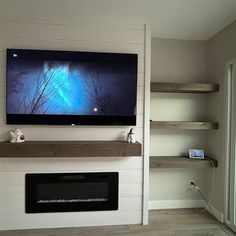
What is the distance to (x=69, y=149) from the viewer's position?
8.34 feet

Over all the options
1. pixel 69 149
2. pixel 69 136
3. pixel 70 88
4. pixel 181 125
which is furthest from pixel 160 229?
pixel 70 88

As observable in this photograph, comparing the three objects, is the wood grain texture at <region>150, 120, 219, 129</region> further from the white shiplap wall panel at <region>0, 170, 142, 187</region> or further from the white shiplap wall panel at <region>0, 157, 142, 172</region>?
the white shiplap wall panel at <region>0, 170, 142, 187</region>

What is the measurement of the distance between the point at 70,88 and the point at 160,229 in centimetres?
190

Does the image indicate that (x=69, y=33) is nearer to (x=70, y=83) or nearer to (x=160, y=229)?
(x=70, y=83)

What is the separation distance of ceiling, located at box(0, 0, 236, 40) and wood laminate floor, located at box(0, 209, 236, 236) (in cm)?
236

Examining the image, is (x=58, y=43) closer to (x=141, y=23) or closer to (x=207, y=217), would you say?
(x=141, y=23)

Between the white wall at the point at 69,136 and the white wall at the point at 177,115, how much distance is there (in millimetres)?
534

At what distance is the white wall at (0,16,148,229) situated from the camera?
2.65 metres

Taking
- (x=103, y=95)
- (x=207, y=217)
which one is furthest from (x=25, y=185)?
(x=207, y=217)

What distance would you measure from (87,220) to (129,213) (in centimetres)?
50

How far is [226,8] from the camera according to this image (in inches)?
95.7

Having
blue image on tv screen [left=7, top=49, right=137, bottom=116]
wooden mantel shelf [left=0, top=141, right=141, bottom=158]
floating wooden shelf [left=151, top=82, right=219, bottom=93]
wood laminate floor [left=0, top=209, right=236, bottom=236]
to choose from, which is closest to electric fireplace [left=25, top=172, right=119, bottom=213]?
wood laminate floor [left=0, top=209, right=236, bottom=236]

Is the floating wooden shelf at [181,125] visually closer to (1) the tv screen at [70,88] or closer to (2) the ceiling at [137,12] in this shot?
(1) the tv screen at [70,88]

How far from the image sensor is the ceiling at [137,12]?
2.35 meters
